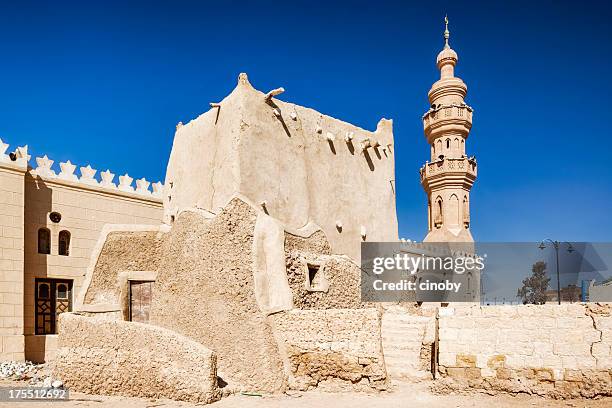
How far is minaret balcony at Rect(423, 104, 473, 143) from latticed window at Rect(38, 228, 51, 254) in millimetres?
16241

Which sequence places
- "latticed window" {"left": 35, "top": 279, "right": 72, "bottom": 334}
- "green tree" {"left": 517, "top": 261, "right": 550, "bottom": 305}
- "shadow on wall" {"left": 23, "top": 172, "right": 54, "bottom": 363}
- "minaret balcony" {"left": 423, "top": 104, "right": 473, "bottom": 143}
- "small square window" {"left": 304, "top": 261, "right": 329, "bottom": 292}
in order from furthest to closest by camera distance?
"green tree" {"left": 517, "top": 261, "right": 550, "bottom": 305} < "minaret balcony" {"left": 423, "top": 104, "right": 473, "bottom": 143} < "latticed window" {"left": 35, "top": 279, "right": 72, "bottom": 334} < "shadow on wall" {"left": 23, "top": 172, "right": 54, "bottom": 363} < "small square window" {"left": 304, "top": 261, "right": 329, "bottom": 292}

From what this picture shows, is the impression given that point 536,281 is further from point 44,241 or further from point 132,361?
point 132,361

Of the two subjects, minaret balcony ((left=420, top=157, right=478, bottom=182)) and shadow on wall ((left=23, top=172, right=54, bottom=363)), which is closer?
shadow on wall ((left=23, top=172, right=54, bottom=363))

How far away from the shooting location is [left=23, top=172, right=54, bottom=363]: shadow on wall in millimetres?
17344

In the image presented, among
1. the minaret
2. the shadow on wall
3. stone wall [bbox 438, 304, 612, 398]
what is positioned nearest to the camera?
stone wall [bbox 438, 304, 612, 398]

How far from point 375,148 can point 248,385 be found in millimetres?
8637

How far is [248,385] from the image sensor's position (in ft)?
32.8

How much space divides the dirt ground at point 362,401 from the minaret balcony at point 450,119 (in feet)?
55.1

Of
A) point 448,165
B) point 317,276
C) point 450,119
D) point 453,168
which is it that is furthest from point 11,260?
point 450,119

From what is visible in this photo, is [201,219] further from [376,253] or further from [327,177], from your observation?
[376,253]

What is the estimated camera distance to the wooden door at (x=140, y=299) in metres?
13.1

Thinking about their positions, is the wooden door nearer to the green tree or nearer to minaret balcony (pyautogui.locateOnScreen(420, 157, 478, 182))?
minaret balcony (pyautogui.locateOnScreen(420, 157, 478, 182))

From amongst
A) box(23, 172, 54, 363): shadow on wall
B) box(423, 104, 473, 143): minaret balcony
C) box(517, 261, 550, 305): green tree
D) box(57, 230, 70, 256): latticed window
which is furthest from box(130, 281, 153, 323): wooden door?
box(517, 261, 550, 305): green tree

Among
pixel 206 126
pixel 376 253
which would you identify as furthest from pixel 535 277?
pixel 206 126
